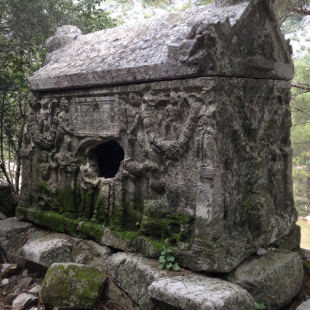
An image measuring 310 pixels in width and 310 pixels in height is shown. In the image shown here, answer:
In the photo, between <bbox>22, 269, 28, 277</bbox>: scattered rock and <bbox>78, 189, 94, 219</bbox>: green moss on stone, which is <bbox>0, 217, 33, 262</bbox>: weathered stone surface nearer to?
<bbox>22, 269, 28, 277</bbox>: scattered rock

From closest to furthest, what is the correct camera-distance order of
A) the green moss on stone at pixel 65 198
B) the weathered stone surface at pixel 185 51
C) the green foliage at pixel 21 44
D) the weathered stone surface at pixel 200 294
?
the weathered stone surface at pixel 200 294 < the weathered stone surface at pixel 185 51 < the green moss on stone at pixel 65 198 < the green foliage at pixel 21 44

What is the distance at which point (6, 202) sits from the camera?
664cm

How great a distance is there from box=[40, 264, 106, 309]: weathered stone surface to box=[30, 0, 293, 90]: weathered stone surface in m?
2.17

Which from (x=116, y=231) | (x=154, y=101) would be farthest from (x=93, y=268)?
(x=154, y=101)

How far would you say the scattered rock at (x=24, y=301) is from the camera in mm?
4374

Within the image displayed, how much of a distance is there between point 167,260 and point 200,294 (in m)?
0.72

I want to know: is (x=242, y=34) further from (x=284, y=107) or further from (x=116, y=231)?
(x=116, y=231)

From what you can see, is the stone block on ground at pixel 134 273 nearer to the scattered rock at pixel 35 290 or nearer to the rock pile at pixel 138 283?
the rock pile at pixel 138 283

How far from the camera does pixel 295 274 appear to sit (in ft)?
13.8

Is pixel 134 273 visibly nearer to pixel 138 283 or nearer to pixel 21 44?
pixel 138 283

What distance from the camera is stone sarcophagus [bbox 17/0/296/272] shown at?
12.7 feet

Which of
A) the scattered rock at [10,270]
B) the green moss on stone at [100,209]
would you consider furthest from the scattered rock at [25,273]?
the green moss on stone at [100,209]

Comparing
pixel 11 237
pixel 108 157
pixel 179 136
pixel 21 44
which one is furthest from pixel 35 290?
pixel 21 44

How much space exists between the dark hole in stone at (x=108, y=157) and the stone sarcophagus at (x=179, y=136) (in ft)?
3.18
